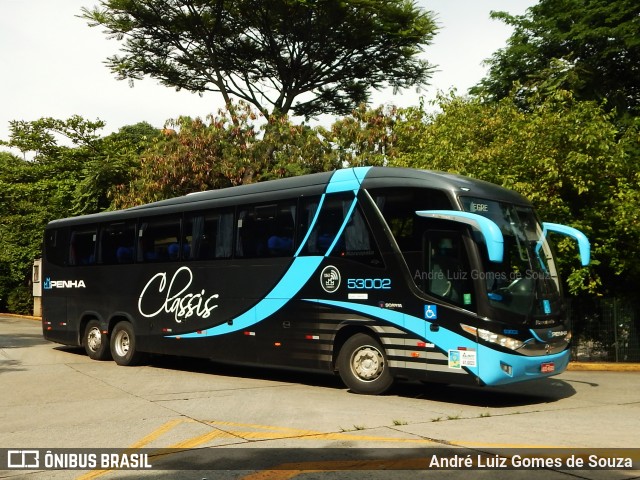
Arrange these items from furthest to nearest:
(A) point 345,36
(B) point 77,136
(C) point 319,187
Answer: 1. (B) point 77,136
2. (A) point 345,36
3. (C) point 319,187

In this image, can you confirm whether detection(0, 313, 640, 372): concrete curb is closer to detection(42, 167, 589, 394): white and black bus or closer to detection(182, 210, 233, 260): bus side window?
detection(42, 167, 589, 394): white and black bus

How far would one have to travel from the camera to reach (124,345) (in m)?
16.7

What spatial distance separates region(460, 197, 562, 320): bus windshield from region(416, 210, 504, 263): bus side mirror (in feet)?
1.30

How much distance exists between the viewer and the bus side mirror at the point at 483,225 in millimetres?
9586

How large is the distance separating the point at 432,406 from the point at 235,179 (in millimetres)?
16793

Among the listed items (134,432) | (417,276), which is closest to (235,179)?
(417,276)

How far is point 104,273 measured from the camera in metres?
17.1

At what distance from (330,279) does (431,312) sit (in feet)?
6.56

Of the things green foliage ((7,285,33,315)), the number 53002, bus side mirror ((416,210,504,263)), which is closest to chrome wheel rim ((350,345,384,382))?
the number 53002

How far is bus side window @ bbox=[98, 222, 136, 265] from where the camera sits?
16547 mm

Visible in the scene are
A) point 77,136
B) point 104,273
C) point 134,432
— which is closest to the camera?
point 134,432

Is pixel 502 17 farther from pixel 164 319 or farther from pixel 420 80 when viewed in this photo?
pixel 164 319

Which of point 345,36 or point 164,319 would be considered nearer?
point 164,319

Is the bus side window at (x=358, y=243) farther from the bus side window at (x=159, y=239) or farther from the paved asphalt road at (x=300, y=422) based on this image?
the bus side window at (x=159, y=239)
